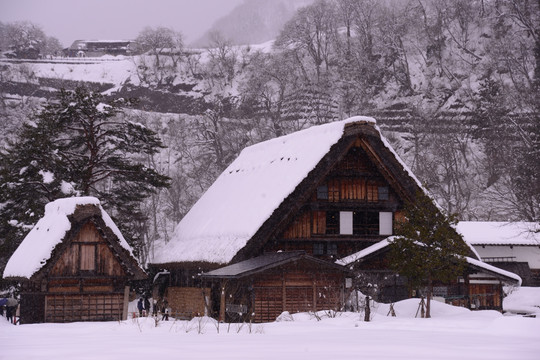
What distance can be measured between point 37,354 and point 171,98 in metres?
82.9

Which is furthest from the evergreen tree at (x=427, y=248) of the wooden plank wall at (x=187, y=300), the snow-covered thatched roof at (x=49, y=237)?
the snow-covered thatched roof at (x=49, y=237)

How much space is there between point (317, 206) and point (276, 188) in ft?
6.87

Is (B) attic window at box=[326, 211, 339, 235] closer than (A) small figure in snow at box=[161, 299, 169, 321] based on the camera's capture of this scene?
No

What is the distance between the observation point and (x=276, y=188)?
110 ft

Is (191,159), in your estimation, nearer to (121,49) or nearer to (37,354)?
(121,49)

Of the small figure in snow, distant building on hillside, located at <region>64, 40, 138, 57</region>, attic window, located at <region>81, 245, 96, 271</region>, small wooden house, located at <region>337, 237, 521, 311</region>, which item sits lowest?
the small figure in snow

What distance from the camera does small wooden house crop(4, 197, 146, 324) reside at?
30.3 metres

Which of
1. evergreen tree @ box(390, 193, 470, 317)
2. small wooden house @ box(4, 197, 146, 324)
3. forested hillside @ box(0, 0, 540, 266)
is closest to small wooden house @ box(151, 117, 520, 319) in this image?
evergreen tree @ box(390, 193, 470, 317)

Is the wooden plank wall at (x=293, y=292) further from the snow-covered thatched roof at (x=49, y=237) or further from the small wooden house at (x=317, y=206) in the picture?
the snow-covered thatched roof at (x=49, y=237)

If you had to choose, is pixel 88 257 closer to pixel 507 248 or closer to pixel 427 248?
pixel 427 248

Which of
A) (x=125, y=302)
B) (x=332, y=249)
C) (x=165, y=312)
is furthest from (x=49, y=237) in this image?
(x=332, y=249)

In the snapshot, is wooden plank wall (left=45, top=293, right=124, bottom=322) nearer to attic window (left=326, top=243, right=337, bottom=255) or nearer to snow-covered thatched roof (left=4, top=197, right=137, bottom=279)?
snow-covered thatched roof (left=4, top=197, right=137, bottom=279)

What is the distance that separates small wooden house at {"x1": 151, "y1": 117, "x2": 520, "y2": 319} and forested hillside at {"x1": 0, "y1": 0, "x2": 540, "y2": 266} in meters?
22.8

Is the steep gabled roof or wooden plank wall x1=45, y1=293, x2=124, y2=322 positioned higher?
the steep gabled roof
